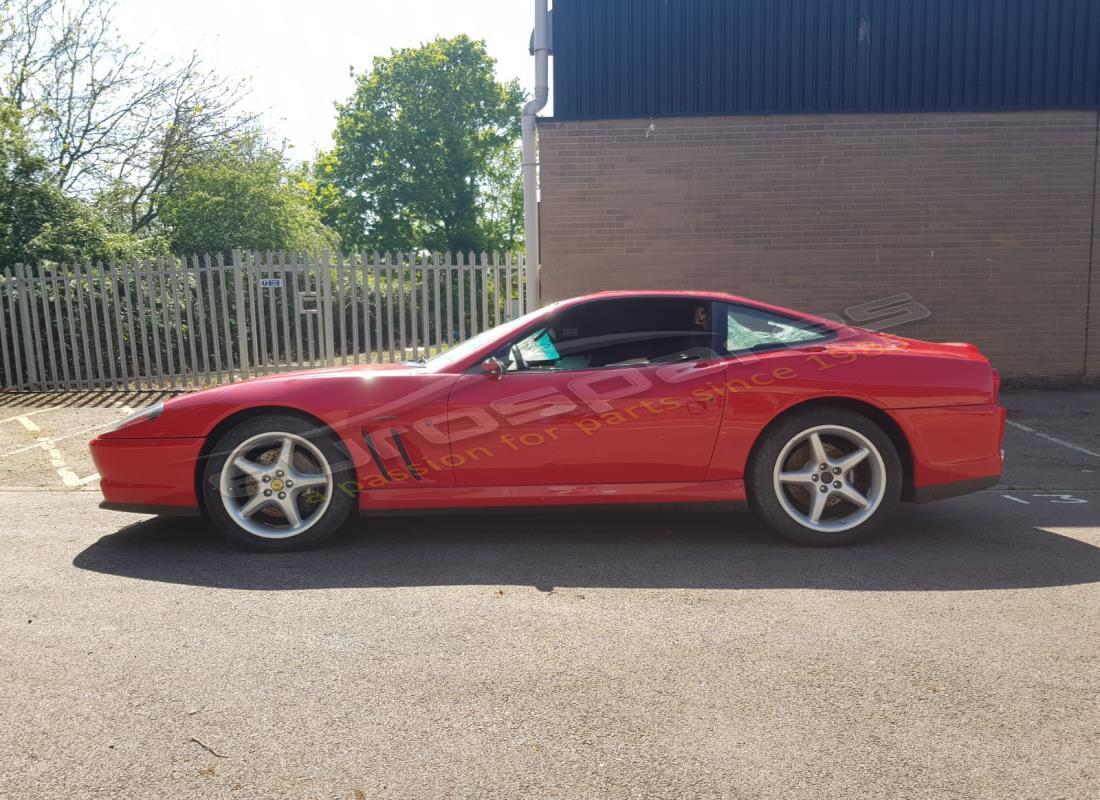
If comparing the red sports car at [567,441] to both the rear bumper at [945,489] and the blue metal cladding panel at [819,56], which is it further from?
the blue metal cladding panel at [819,56]

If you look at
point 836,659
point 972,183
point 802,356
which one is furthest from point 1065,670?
point 972,183

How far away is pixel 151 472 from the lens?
4.36 m

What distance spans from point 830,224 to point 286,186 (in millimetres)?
19034

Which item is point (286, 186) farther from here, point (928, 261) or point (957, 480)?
point (957, 480)

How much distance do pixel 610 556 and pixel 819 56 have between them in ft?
28.0

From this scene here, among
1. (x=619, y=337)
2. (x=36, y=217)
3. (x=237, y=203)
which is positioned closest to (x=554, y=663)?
(x=619, y=337)

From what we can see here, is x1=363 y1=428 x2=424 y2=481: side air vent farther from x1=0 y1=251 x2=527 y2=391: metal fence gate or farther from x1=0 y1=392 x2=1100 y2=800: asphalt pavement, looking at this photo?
x1=0 y1=251 x2=527 y2=391: metal fence gate

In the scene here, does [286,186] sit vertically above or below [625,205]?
above

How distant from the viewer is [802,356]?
4449 mm

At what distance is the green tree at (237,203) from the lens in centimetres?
2155

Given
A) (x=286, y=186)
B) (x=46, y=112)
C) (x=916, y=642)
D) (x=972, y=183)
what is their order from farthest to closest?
1. (x=286, y=186)
2. (x=46, y=112)
3. (x=972, y=183)
4. (x=916, y=642)

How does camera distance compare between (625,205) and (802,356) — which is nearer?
(802,356)

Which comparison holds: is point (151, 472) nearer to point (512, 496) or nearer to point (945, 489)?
point (512, 496)

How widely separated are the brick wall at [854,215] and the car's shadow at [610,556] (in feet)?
19.7
